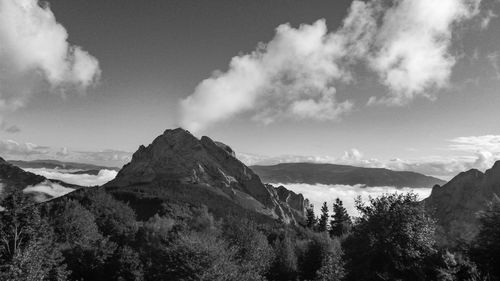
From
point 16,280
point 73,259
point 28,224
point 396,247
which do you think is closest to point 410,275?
point 396,247

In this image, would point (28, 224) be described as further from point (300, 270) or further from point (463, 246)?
point (463, 246)

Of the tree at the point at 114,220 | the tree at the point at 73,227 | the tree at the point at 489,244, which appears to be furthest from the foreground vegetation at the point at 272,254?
the tree at the point at 114,220

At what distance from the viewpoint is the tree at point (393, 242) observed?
38.2m

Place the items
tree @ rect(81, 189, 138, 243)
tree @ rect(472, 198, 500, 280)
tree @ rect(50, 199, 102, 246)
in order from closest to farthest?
1. tree @ rect(472, 198, 500, 280)
2. tree @ rect(50, 199, 102, 246)
3. tree @ rect(81, 189, 138, 243)

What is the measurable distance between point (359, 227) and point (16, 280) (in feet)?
110

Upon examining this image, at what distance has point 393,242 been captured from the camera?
3866 cm

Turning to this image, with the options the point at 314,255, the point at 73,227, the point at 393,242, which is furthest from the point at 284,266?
the point at 73,227

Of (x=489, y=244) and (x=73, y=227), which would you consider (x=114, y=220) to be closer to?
(x=73, y=227)

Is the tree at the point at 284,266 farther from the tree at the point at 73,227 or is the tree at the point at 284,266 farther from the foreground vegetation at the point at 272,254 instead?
the tree at the point at 73,227

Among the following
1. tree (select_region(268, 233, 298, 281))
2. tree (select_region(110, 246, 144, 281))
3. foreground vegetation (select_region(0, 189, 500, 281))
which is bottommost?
tree (select_region(268, 233, 298, 281))

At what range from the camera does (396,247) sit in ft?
125

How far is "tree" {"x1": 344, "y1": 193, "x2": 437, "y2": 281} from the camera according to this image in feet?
125

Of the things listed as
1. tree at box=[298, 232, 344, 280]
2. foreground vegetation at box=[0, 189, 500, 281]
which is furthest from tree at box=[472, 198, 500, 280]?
tree at box=[298, 232, 344, 280]

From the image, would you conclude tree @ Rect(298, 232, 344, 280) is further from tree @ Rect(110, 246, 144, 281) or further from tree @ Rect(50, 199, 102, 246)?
tree @ Rect(50, 199, 102, 246)
